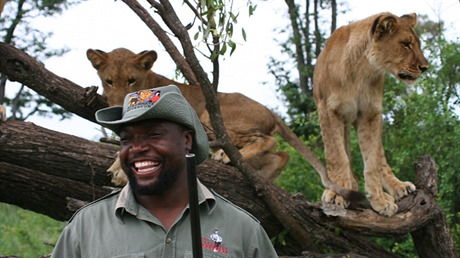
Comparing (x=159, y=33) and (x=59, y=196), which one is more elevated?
(x=159, y=33)

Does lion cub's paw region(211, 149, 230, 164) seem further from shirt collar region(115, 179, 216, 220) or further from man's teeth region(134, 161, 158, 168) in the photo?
man's teeth region(134, 161, 158, 168)

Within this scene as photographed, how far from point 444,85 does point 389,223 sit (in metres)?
2.75

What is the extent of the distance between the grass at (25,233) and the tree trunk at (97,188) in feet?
10.2

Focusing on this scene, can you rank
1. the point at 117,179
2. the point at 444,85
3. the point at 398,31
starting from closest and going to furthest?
the point at 117,179 < the point at 398,31 < the point at 444,85

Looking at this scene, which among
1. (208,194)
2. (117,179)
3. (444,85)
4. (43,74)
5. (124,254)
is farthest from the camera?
(444,85)

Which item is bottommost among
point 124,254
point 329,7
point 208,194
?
point 124,254

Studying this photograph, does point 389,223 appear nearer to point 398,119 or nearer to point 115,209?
point 398,119

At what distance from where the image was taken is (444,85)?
330 inches

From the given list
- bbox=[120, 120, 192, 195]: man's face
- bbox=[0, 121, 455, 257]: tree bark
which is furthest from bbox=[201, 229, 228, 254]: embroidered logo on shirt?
bbox=[0, 121, 455, 257]: tree bark

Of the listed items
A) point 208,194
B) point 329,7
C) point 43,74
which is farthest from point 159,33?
point 329,7

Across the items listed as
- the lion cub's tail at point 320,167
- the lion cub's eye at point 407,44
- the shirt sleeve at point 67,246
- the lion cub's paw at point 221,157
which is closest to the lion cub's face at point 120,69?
the lion cub's paw at point 221,157

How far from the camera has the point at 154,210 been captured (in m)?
2.73

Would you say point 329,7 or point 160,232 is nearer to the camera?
point 160,232

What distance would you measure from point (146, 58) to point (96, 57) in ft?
1.25
